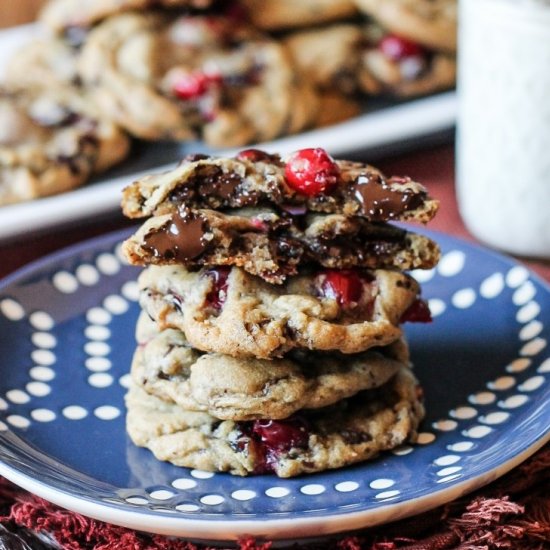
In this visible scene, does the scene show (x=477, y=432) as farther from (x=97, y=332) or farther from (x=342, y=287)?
(x=97, y=332)

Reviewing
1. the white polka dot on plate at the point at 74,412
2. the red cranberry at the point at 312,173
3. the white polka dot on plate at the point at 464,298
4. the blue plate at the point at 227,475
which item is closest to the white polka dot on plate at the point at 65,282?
the blue plate at the point at 227,475

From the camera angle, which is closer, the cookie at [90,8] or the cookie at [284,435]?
the cookie at [284,435]

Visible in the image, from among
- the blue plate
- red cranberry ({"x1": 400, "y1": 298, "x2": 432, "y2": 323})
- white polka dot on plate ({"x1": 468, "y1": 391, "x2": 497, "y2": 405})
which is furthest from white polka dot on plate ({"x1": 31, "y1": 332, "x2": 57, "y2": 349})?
white polka dot on plate ({"x1": 468, "y1": 391, "x2": 497, "y2": 405})

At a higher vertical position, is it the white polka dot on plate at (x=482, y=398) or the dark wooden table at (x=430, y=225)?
the white polka dot on plate at (x=482, y=398)

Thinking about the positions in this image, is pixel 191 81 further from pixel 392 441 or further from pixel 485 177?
pixel 392 441

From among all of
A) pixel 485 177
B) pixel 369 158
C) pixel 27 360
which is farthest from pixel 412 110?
pixel 27 360

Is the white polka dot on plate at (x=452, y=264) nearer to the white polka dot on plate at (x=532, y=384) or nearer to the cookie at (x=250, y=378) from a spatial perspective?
the white polka dot on plate at (x=532, y=384)

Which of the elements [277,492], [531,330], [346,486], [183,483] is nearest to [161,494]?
[183,483]
